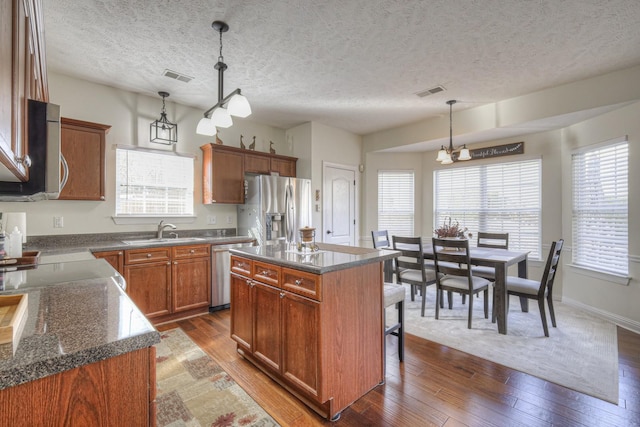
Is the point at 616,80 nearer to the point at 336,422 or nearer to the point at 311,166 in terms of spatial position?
the point at 311,166

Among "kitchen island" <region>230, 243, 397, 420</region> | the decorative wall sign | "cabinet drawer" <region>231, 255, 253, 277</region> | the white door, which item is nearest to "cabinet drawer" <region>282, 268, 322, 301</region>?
"kitchen island" <region>230, 243, 397, 420</region>

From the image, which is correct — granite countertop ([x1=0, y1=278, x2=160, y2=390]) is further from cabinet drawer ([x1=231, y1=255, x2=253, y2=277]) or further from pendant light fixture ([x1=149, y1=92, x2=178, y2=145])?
pendant light fixture ([x1=149, y1=92, x2=178, y2=145])

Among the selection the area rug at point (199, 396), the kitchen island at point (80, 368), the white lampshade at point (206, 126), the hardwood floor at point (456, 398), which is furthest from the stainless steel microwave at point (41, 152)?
the hardwood floor at point (456, 398)

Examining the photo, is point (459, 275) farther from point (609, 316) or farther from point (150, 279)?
point (150, 279)

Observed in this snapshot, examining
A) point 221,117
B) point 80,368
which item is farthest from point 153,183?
point 80,368

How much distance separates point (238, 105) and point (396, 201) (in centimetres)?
410

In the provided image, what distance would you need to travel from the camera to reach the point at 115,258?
3039 mm

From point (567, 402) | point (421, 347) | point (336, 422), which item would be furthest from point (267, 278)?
point (567, 402)

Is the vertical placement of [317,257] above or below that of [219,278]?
above

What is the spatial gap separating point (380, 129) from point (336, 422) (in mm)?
4563

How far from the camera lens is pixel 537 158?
4.35 meters

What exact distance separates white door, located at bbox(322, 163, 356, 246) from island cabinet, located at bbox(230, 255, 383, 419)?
9.51ft

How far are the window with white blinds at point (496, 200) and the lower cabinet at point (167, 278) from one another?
13.3 feet

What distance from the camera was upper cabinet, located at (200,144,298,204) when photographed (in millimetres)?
4062
